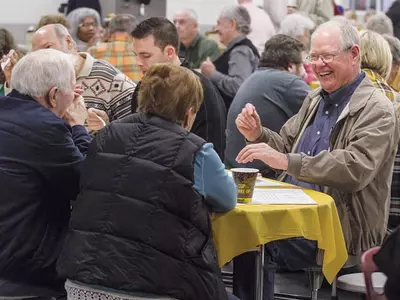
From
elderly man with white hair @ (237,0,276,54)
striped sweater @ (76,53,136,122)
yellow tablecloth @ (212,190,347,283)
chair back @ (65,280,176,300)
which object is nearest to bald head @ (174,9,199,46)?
elderly man with white hair @ (237,0,276,54)

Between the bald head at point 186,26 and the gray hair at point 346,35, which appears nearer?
the gray hair at point 346,35

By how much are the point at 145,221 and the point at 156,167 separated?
0.19 metres

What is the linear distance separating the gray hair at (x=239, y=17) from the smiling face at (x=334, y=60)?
339 cm

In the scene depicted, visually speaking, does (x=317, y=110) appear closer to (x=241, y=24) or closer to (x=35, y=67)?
(x=35, y=67)

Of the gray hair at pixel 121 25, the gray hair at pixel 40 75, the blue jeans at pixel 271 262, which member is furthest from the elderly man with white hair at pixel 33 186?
the gray hair at pixel 121 25

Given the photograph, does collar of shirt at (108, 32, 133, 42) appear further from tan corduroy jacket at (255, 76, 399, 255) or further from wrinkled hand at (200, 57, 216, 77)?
tan corduroy jacket at (255, 76, 399, 255)

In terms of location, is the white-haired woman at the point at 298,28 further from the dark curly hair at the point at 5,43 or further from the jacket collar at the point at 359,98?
the jacket collar at the point at 359,98

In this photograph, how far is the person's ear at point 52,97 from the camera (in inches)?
136

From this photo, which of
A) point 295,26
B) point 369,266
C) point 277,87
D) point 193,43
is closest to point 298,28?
point 295,26

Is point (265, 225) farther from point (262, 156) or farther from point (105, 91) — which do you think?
point (105, 91)

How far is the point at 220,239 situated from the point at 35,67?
39.7 inches

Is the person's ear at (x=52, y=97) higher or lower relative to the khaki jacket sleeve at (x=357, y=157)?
higher

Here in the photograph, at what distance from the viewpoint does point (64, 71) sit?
348 cm

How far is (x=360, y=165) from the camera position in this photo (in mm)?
3742
